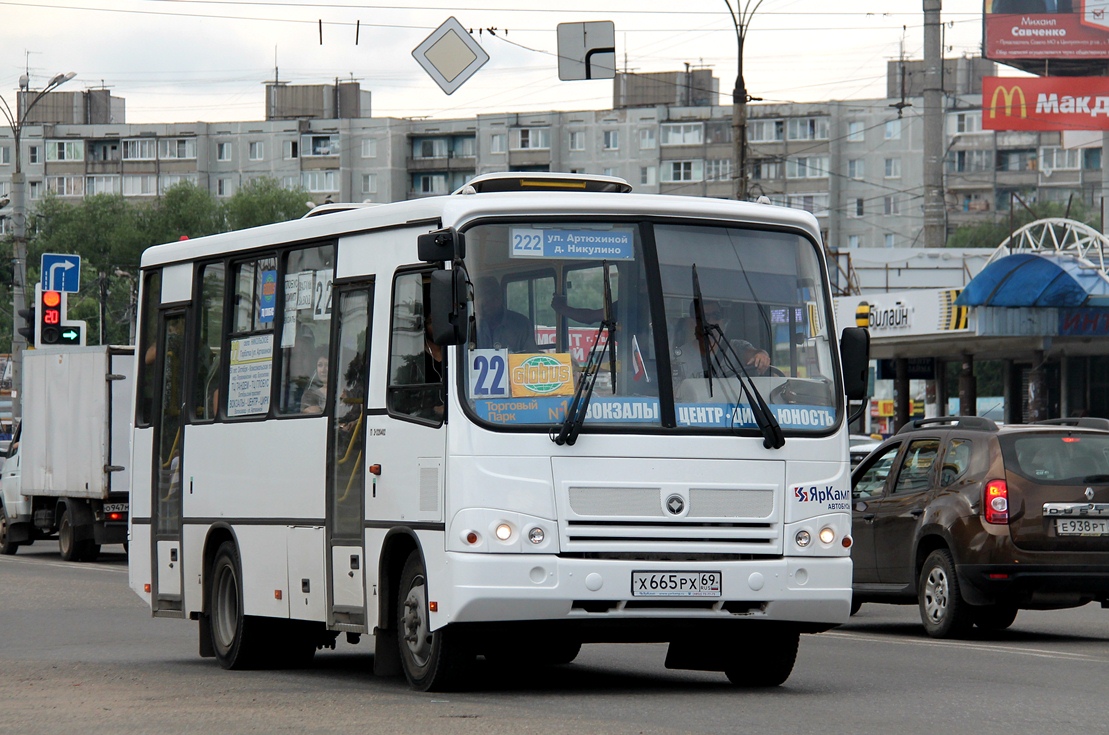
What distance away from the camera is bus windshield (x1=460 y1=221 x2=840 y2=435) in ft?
33.4

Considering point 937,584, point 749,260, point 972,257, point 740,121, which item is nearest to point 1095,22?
point 972,257

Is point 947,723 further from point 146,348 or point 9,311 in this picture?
point 9,311

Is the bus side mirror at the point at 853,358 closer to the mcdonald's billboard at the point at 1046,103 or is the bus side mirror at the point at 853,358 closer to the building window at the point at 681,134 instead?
the mcdonald's billboard at the point at 1046,103

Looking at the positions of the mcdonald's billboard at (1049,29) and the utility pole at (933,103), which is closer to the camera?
the utility pole at (933,103)

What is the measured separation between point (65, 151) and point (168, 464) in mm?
127335

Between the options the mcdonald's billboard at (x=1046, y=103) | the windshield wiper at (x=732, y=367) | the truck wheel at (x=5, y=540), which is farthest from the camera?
the mcdonald's billboard at (x=1046, y=103)

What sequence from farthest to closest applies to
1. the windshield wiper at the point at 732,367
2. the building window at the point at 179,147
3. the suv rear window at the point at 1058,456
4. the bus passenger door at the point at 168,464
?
the building window at the point at 179,147
the suv rear window at the point at 1058,456
the bus passenger door at the point at 168,464
the windshield wiper at the point at 732,367

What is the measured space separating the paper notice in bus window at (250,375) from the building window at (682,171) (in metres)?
116

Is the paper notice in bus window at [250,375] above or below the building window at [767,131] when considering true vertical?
below

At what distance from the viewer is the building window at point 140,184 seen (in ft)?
443

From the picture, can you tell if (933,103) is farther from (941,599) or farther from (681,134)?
(681,134)

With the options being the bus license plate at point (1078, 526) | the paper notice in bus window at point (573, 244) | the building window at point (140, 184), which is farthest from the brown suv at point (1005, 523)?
the building window at point (140, 184)

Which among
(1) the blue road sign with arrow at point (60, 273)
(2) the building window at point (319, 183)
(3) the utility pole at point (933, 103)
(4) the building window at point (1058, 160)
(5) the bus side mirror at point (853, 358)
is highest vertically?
(4) the building window at point (1058, 160)

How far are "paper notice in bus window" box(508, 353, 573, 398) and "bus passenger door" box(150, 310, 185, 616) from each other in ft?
13.0
